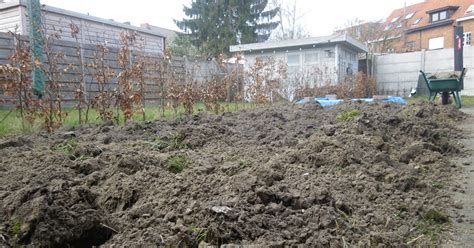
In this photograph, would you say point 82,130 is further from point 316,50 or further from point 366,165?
point 316,50

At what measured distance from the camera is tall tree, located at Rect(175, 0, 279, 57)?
68.8 ft

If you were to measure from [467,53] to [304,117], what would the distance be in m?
12.9

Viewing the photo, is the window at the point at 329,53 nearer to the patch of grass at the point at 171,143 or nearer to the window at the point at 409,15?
the patch of grass at the point at 171,143

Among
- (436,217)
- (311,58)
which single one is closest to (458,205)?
(436,217)

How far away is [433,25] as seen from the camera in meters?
29.5

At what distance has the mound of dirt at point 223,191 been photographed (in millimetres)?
1269

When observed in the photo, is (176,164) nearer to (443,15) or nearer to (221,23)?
(221,23)

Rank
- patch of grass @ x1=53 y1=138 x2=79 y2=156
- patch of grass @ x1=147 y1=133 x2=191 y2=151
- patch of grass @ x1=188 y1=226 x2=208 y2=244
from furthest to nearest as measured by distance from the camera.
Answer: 1. patch of grass @ x1=147 y1=133 x2=191 y2=151
2. patch of grass @ x1=53 y1=138 x2=79 y2=156
3. patch of grass @ x1=188 y1=226 x2=208 y2=244

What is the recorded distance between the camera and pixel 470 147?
3.05 m

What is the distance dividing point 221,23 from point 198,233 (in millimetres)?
21345

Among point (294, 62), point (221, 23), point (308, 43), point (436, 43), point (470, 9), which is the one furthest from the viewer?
point (436, 43)

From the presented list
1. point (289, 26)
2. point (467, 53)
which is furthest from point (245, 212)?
point (289, 26)

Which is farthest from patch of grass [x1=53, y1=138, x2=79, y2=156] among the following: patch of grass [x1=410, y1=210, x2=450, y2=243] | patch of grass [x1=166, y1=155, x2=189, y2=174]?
patch of grass [x1=410, y1=210, x2=450, y2=243]

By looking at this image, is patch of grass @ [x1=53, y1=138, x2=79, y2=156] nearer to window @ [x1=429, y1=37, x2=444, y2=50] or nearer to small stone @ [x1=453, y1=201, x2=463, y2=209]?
small stone @ [x1=453, y1=201, x2=463, y2=209]
